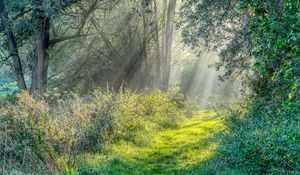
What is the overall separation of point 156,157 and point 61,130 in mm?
3427

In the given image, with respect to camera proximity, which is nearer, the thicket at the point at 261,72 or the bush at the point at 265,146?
the thicket at the point at 261,72

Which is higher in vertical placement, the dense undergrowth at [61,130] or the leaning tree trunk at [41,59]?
the leaning tree trunk at [41,59]

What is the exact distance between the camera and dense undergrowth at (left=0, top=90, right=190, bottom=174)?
8.50 metres

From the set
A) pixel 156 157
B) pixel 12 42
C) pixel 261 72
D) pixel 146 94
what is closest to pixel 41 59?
pixel 12 42

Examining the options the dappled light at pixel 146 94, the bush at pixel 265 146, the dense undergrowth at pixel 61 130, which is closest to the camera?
the bush at pixel 265 146

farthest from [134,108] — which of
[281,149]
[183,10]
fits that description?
[281,149]

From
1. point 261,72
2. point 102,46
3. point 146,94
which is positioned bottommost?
point 146,94

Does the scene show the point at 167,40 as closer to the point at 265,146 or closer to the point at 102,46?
the point at 102,46

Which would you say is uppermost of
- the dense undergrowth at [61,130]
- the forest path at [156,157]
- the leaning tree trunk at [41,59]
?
the leaning tree trunk at [41,59]

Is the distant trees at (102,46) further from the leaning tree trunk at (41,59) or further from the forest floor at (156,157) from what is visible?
the forest floor at (156,157)

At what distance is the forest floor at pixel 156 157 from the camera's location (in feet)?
31.6

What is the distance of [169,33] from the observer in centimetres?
2397

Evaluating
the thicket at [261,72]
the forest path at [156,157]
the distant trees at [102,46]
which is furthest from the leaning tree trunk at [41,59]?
the thicket at [261,72]

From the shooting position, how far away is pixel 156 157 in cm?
1165
